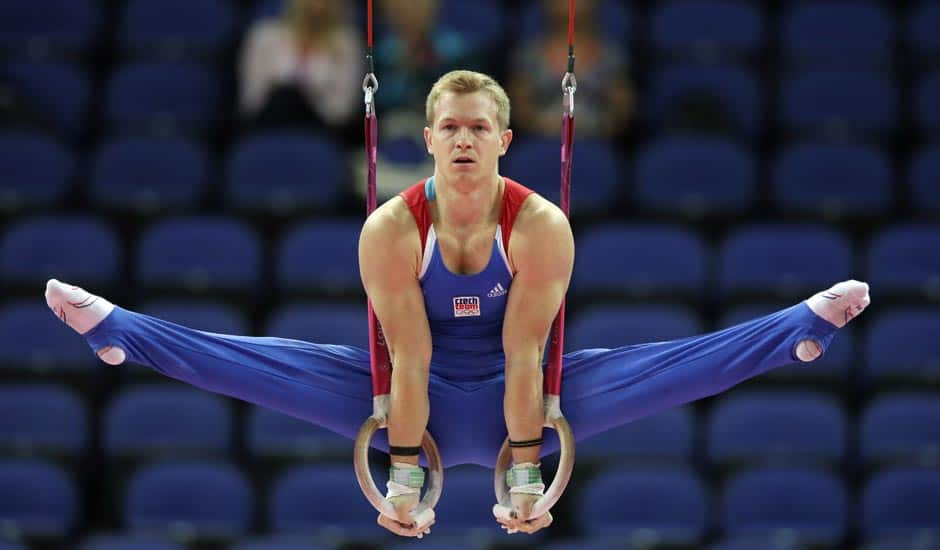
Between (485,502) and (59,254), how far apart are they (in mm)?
2685

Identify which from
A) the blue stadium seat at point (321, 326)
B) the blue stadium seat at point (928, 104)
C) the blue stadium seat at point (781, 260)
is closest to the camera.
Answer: the blue stadium seat at point (321, 326)

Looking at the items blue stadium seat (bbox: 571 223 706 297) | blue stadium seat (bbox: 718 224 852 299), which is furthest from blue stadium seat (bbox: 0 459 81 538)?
blue stadium seat (bbox: 718 224 852 299)

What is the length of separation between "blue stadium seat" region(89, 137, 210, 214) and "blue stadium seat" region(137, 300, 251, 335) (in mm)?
770

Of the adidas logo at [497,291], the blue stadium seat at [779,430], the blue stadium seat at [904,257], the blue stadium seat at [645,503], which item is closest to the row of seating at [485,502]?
the blue stadium seat at [645,503]

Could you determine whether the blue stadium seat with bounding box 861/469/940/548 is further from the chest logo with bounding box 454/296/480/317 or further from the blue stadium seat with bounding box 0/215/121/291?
the blue stadium seat with bounding box 0/215/121/291

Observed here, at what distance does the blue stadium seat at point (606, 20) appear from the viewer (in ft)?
30.4

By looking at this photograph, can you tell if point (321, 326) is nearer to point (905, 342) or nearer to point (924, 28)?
point (905, 342)

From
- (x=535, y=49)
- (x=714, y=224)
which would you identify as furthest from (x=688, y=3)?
(x=714, y=224)

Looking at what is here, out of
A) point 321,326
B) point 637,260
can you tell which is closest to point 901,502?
point 637,260

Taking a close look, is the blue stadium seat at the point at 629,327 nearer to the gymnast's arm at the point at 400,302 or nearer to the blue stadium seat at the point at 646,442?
the blue stadium seat at the point at 646,442

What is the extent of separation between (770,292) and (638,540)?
1.59 m

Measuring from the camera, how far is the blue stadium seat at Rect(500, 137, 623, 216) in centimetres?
828

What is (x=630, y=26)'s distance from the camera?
9398 mm

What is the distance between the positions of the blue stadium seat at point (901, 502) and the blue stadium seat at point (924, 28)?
3152mm
